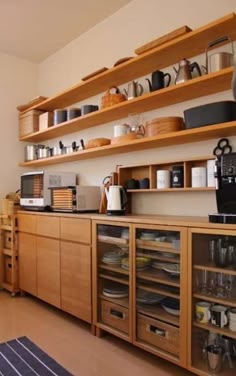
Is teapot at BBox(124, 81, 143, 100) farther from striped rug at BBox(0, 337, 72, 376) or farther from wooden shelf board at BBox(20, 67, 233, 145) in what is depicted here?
striped rug at BBox(0, 337, 72, 376)

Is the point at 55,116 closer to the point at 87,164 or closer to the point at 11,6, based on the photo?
the point at 87,164

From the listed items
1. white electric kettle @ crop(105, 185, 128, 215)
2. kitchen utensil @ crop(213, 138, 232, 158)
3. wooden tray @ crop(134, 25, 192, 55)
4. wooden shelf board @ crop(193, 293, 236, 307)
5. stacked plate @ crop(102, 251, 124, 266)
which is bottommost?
wooden shelf board @ crop(193, 293, 236, 307)

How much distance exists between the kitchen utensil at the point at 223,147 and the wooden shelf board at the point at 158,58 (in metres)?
0.68

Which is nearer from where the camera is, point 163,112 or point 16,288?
point 163,112

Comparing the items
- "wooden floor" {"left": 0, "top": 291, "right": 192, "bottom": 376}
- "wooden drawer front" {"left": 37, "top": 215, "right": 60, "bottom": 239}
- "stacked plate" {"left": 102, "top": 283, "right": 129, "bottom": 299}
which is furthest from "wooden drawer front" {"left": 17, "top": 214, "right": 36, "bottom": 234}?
"stacked plate" {"left": 102, "top": 283, "right": 129, "bottom": 299}

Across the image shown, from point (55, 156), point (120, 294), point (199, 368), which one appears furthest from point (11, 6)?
point (199, 368)

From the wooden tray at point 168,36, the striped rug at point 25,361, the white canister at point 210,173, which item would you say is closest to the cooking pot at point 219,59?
the wooden tray at point 168,36

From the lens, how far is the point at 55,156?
11.0 feet

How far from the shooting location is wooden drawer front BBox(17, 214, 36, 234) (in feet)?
10.4

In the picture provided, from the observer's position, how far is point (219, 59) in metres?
1.97

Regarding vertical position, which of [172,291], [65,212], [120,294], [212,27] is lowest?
[120,294]

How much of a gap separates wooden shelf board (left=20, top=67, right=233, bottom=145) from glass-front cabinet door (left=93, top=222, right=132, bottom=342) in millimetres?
737

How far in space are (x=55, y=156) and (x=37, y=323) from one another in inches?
65.4

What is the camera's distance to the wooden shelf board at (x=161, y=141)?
76.5 inches
